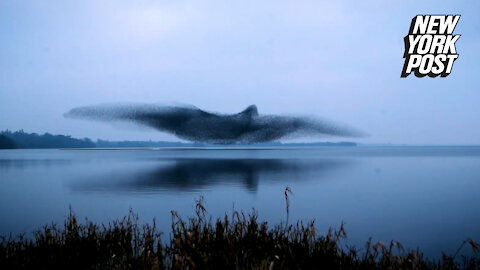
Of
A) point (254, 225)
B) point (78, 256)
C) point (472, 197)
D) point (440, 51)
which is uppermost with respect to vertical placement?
point (440, 51)

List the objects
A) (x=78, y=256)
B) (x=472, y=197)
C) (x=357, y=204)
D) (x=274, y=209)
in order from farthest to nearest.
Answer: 1. (x=472, y=197)
2. (x=357, y=204)
3. (x=274, y=209)
4. (x=78, y=256)

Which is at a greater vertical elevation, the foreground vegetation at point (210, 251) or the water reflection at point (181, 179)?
the foreground vegetation at point (210, 251)

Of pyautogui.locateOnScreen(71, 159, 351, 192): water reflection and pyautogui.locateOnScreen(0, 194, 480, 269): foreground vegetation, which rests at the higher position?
pyautogui.locateOnScreen(0, 194, 480, 269): foreground vegetation

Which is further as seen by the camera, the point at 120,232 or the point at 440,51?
the point at 440,51

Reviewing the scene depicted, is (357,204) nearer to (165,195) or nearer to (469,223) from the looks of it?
(469,223)

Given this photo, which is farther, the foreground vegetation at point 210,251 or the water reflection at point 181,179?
the water reflection at point 181,179

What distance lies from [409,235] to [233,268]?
12809 millimetres

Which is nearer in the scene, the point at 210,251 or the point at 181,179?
the point at 210,251

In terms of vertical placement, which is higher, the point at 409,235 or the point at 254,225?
the point at 254,225

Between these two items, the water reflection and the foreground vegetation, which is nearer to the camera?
the foreground vegetation

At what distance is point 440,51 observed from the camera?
2003cm

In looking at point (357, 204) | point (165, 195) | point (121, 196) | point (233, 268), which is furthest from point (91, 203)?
point (233, 268)

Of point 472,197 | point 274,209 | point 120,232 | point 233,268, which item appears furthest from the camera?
point 472,197

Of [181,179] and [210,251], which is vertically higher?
[210,251]
